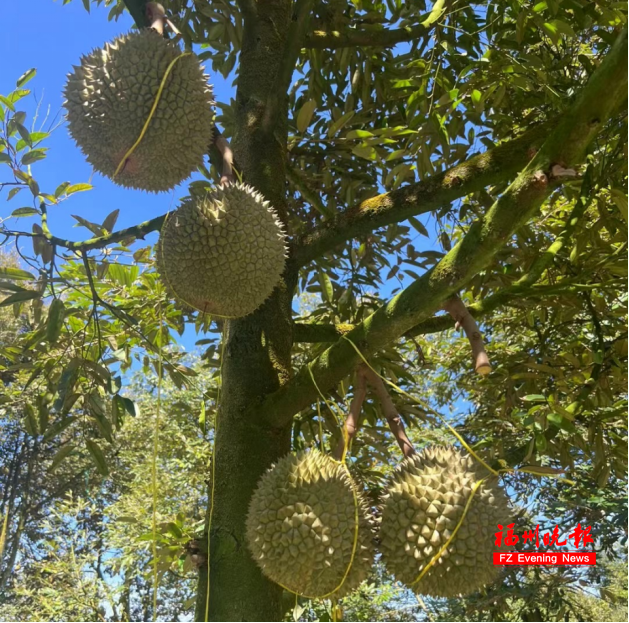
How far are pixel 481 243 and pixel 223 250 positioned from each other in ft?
1.57

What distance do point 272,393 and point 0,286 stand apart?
2.43ft

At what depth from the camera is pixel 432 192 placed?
1217 millimetres

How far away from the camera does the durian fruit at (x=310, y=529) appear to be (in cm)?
85

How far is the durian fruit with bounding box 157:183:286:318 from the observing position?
1042mm

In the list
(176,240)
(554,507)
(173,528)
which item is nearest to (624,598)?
(554,507)

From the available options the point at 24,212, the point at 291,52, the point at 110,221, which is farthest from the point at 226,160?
the point at 24,212

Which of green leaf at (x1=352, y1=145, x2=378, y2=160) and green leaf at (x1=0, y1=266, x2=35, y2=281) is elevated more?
green leaf at (x1=352, y1=145, x2=378, y2=160)

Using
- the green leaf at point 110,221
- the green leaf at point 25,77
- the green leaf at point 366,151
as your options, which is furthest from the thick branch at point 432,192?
the green leaf at point 25,77

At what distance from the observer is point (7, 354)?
1.61 m

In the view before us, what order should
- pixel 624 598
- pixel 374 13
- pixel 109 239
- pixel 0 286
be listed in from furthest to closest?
pixel 624 598
pixel 374 13
pixel 0 286
pixel 109 239

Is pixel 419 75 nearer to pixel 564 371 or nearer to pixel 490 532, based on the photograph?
pixel 564 371

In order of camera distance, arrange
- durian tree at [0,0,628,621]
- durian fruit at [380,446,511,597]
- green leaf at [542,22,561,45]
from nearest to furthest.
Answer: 1. durian fruit at [380,446,511,597]
2. durian tree at [0,0,628,621]
3. green leaf at [542,22,561,45]

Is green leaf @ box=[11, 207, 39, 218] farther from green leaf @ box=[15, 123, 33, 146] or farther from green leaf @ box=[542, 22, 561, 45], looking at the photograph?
green leaf @ box=[542, 22, 561, 45]

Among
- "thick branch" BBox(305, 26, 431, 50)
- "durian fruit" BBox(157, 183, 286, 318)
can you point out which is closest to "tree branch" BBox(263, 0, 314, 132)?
"thick branch" BBox(305, 26, 431, 50)
